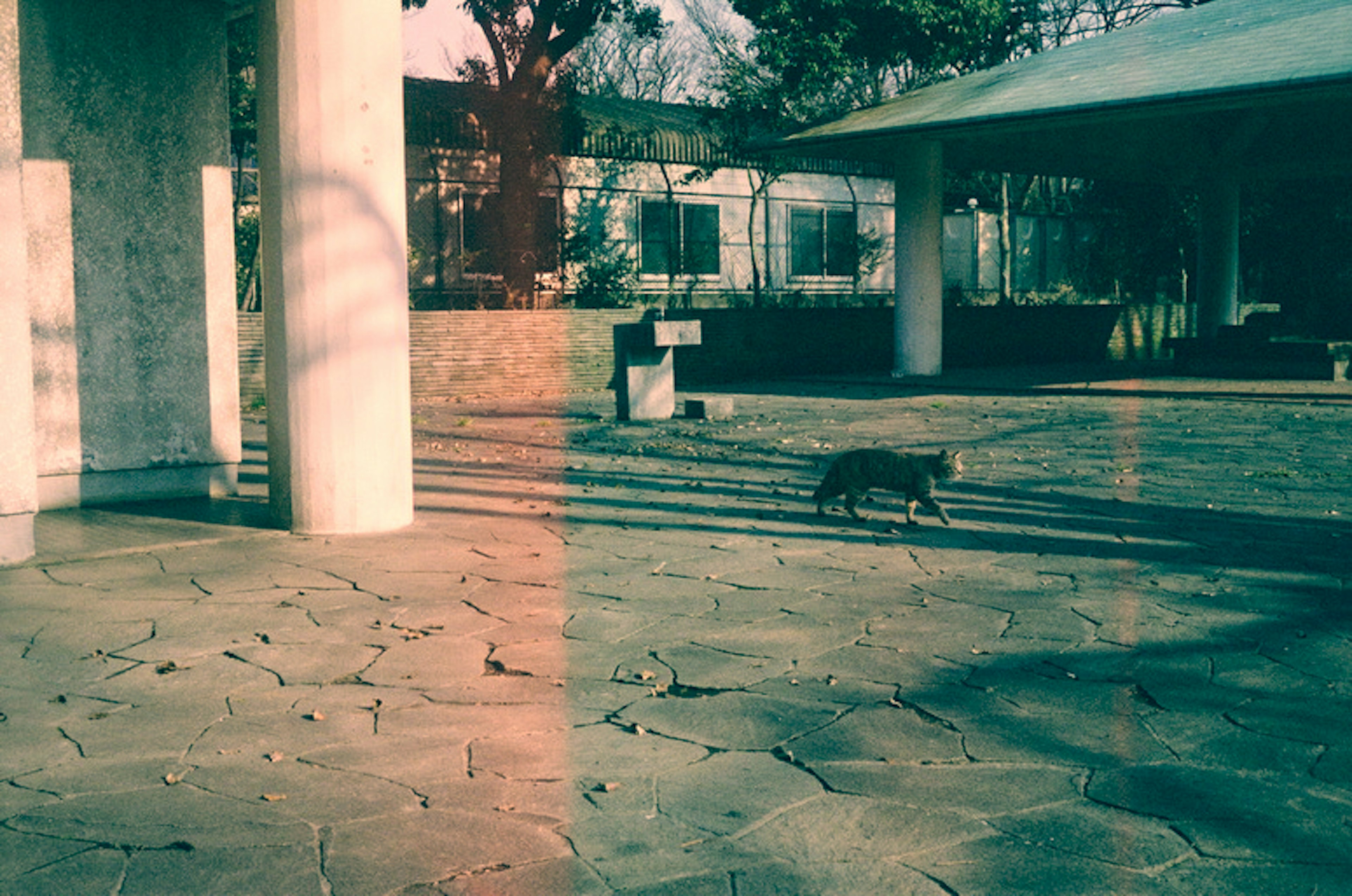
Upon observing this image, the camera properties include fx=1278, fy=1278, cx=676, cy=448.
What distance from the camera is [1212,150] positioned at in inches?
907

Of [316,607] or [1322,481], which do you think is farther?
[1322,481]

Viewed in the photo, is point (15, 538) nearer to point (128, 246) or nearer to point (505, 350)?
point (128, 246)

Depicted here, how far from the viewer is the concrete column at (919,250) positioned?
65.0 feet

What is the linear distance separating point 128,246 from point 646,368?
689 cm

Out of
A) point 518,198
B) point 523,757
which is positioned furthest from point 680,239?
point 523,757

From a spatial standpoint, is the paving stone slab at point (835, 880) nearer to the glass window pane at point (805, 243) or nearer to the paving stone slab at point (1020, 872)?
the paving stone slab at point (1020, 872)

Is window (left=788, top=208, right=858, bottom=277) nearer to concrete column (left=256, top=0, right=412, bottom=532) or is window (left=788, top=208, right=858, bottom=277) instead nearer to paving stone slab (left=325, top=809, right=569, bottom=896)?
concrete column (left=256, top=0, right=412, bottom=532)

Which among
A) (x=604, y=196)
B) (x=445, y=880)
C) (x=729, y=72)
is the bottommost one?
(x=445, y=880)

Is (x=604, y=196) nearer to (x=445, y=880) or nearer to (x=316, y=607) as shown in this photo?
(x=316, y=607)

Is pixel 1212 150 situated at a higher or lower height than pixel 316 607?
higher

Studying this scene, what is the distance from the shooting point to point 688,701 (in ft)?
13.9

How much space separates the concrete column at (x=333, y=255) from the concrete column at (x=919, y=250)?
13623mm

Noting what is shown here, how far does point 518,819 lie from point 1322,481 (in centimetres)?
780

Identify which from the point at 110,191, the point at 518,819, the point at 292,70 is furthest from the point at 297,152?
the point at 518,819
